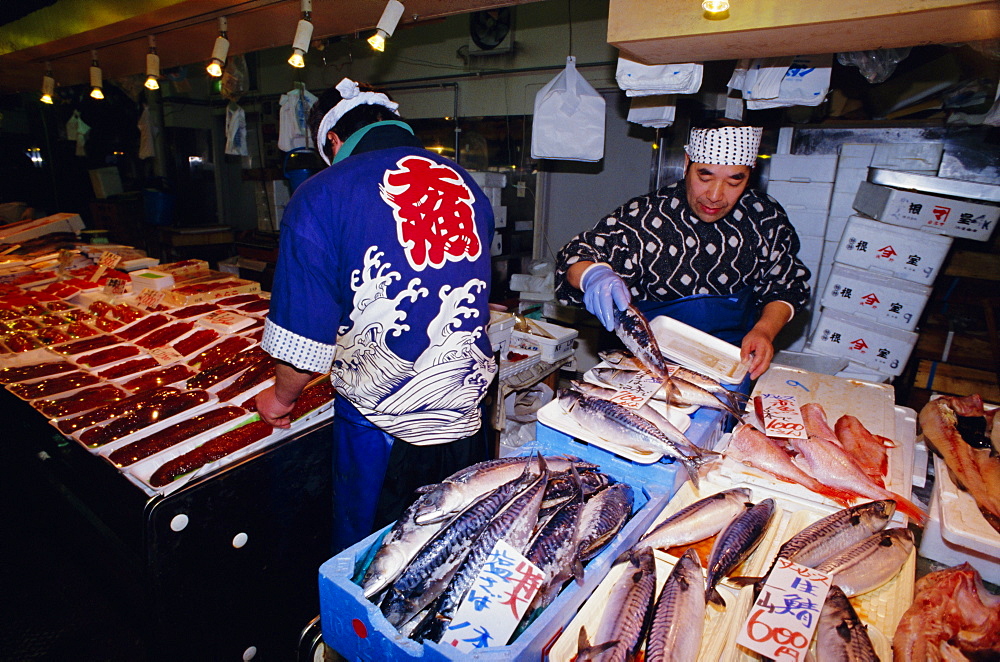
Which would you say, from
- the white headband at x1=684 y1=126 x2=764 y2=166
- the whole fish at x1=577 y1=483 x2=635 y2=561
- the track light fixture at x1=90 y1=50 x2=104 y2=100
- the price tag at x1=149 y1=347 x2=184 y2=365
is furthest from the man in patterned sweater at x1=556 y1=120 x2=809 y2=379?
the track light fixture at x1=90 y1=50 x2=104 y2=100

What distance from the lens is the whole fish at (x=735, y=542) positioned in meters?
1.59

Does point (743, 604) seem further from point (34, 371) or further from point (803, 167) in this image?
point (803, 167)

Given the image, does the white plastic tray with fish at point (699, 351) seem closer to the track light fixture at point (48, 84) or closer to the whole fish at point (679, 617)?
the whole fish at point (679, 617)

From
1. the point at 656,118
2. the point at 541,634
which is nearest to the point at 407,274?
the point at 541,634

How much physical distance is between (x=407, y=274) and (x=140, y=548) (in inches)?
71.3

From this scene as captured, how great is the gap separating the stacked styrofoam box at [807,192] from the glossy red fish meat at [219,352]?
5309 millimetres

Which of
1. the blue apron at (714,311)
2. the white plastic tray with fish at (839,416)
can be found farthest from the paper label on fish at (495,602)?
the blue apron at (714,311)

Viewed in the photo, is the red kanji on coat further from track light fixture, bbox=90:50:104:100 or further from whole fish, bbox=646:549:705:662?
track light fixture, bbox=90:50:104:100

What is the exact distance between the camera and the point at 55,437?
9.83ft

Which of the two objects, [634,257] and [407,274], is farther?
[634,257]

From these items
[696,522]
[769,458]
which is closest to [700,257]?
[769,458]

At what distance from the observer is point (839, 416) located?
8.42ft

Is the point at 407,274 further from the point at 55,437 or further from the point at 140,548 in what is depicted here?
the point at 55,437

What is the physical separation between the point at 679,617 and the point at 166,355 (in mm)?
3684
